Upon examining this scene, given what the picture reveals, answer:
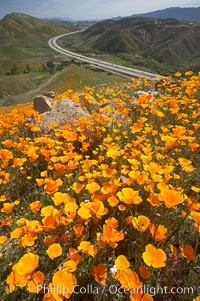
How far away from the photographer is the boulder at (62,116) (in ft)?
19.7

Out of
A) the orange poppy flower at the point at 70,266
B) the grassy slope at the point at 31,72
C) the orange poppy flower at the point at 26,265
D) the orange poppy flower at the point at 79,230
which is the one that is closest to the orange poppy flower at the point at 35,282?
the orange poppy flower at the point at 26,265

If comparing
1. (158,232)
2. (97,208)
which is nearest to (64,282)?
(97,208)

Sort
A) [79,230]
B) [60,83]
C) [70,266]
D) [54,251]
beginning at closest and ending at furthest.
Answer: [70,266] < [54,251] < [79,230] < [60,83]

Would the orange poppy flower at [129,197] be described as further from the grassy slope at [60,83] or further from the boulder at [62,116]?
the grassy slope at [60,83]

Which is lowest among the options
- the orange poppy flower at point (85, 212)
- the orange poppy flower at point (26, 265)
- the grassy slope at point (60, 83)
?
the orange poppy flower at point (26, 265)

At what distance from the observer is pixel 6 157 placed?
374 centimetres

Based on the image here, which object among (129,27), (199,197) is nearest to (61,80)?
(199,197)

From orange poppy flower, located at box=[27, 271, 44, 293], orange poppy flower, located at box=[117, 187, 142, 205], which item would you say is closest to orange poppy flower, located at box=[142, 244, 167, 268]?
orange poppy flower, located at box=[117, 187, 142, 205]

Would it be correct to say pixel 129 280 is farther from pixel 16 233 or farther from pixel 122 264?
pixel 16 233

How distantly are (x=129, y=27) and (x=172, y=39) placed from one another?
52721 millimetres

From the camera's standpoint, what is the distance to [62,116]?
6176mm

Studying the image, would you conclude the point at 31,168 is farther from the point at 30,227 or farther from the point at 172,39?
the point at 172,39

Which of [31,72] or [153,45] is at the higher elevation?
[153,45]

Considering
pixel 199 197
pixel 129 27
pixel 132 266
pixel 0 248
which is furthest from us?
pixel 129 27
